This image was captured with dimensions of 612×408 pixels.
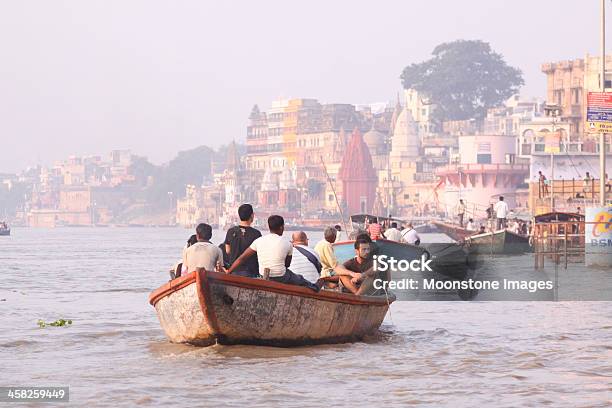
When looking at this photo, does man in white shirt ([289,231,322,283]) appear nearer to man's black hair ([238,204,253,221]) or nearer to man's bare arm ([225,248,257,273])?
man's bare arm ([225,248,257,273])

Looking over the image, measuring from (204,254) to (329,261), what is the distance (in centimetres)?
268

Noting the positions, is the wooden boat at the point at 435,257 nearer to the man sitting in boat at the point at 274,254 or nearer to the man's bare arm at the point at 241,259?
the man sitting in boat at the point at 274,254

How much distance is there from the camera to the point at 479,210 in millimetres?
126250

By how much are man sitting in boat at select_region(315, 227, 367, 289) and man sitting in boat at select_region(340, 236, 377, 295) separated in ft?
0.27

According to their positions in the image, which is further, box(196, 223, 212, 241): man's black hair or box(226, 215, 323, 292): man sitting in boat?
box(196, 223, 212, 241): man's black hair

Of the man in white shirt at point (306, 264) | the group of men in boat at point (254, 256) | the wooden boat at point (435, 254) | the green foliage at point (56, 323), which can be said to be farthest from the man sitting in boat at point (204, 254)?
the wooden boat at point (435, 254)

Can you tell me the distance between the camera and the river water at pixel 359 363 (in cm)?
1491

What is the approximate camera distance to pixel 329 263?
64.5 ft

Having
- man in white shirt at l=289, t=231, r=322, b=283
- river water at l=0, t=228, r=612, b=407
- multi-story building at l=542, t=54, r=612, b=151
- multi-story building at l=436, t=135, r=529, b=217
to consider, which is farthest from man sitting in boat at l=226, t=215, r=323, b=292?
multi-story building at l=436, t=135, r=529, b=217

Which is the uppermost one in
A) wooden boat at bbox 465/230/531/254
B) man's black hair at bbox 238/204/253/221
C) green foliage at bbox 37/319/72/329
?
man's black hair at bbox 238/204/253/221

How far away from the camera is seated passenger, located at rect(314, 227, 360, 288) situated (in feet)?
63.5

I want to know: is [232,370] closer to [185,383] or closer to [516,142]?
[185,383]

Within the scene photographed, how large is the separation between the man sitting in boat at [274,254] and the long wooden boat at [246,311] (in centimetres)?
25

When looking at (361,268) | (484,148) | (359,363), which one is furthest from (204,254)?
(484,148)
